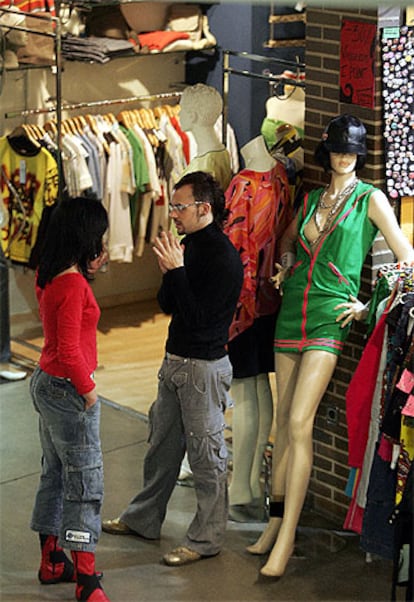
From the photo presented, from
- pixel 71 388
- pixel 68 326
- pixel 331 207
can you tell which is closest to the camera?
pixel 68 326

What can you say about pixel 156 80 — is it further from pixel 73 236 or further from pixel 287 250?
pixel 73 236

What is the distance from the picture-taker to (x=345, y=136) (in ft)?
10.8

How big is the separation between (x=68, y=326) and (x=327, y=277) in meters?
0.96

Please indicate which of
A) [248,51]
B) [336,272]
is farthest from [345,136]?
[248,51]

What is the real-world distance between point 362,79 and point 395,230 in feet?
1.96

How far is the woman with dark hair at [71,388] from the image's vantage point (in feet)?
9.62

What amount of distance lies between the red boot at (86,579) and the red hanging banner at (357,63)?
185cm

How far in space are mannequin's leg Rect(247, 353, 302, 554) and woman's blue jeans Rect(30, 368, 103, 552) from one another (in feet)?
2.40

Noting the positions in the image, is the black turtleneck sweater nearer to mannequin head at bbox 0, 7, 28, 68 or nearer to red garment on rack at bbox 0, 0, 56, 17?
mannequin head at bbox 0, 7, 28, 68

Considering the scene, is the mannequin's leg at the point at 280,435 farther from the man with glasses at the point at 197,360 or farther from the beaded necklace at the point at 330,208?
the beaded necklace at the point at 330,208

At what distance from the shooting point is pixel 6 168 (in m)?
5.86

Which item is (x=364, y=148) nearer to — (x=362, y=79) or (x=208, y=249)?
(x=362, y=79)

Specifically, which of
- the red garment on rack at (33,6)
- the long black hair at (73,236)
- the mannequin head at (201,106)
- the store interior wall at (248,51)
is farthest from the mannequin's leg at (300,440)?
the store interior wall at (248,51)

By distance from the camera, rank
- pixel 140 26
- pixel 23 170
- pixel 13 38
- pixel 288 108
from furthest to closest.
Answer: pixel 140 26
pixel 23 170
pixel 13 38
pixel 288 108
